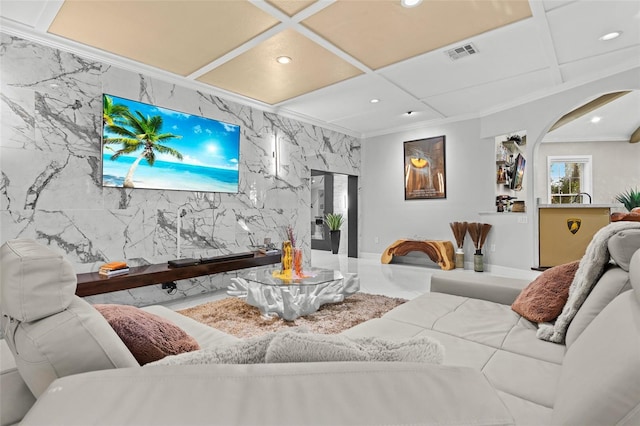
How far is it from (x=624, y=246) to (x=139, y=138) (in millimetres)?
4071

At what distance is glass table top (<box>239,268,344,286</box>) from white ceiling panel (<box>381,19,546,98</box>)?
2.47 meters

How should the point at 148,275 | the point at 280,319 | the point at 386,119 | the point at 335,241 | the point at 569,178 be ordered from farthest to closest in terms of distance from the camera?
the point at 335,241, the point at 569,178, the point at 386,119, the point at 148,275, the point at 280,319

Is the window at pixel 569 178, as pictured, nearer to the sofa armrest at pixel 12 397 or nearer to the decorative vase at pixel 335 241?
the decorative vase at pixel 335 241

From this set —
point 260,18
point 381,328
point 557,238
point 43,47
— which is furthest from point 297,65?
point 557,238

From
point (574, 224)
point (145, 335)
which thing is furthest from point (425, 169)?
point (145, 335)

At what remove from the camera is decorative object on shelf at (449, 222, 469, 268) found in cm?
554

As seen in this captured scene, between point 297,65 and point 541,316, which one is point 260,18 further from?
point 541,316

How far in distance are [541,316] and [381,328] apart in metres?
0.77

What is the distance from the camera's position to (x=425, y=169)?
6133 mm

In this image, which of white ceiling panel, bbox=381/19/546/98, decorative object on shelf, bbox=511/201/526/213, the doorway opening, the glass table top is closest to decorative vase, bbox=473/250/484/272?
decorative object on shelf, bbox=511/201/526/213

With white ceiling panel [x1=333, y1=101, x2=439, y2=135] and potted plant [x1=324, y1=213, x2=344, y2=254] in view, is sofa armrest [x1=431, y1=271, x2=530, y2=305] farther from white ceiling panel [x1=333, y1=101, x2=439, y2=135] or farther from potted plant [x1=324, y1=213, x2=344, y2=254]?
potted plant [x1=324, y1=213, x2=344, y2=254]

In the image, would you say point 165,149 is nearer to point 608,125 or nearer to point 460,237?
point 460,237

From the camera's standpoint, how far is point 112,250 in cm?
342

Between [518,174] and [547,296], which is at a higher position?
[518,174]
